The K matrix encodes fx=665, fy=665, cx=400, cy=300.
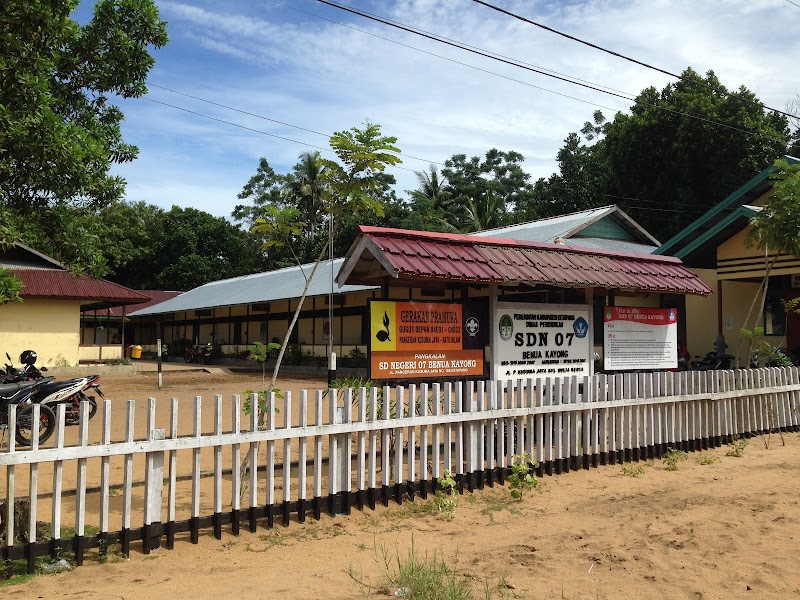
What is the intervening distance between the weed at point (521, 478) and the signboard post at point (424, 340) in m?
1.05

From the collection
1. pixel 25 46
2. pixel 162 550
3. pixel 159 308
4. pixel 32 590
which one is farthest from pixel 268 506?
pixel 159 308

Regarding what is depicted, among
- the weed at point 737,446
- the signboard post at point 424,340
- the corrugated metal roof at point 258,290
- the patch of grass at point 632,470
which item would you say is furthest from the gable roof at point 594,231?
the signboard post at point 424,340

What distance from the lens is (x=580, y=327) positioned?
8.41 meters

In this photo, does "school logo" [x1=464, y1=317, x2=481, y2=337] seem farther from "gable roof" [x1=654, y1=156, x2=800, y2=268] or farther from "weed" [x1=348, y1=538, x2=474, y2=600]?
"gable roof" [x1=654, y1=156, x2=800, y2=268]

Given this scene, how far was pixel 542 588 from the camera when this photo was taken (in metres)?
4.07

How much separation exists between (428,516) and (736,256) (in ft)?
49.2

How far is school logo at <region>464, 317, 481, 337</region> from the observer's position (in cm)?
740

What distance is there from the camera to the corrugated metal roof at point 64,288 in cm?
2245

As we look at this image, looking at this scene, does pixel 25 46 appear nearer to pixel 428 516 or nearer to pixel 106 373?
pixel 428 516

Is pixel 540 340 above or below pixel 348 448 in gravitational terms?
above

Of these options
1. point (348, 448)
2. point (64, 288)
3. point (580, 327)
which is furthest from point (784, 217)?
point (64, 288)

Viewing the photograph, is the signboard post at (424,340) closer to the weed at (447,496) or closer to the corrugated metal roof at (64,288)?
the weed at (447,496)

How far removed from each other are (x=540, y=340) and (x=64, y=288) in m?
20.3

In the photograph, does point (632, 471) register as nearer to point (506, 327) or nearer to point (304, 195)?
point (506, 327)
